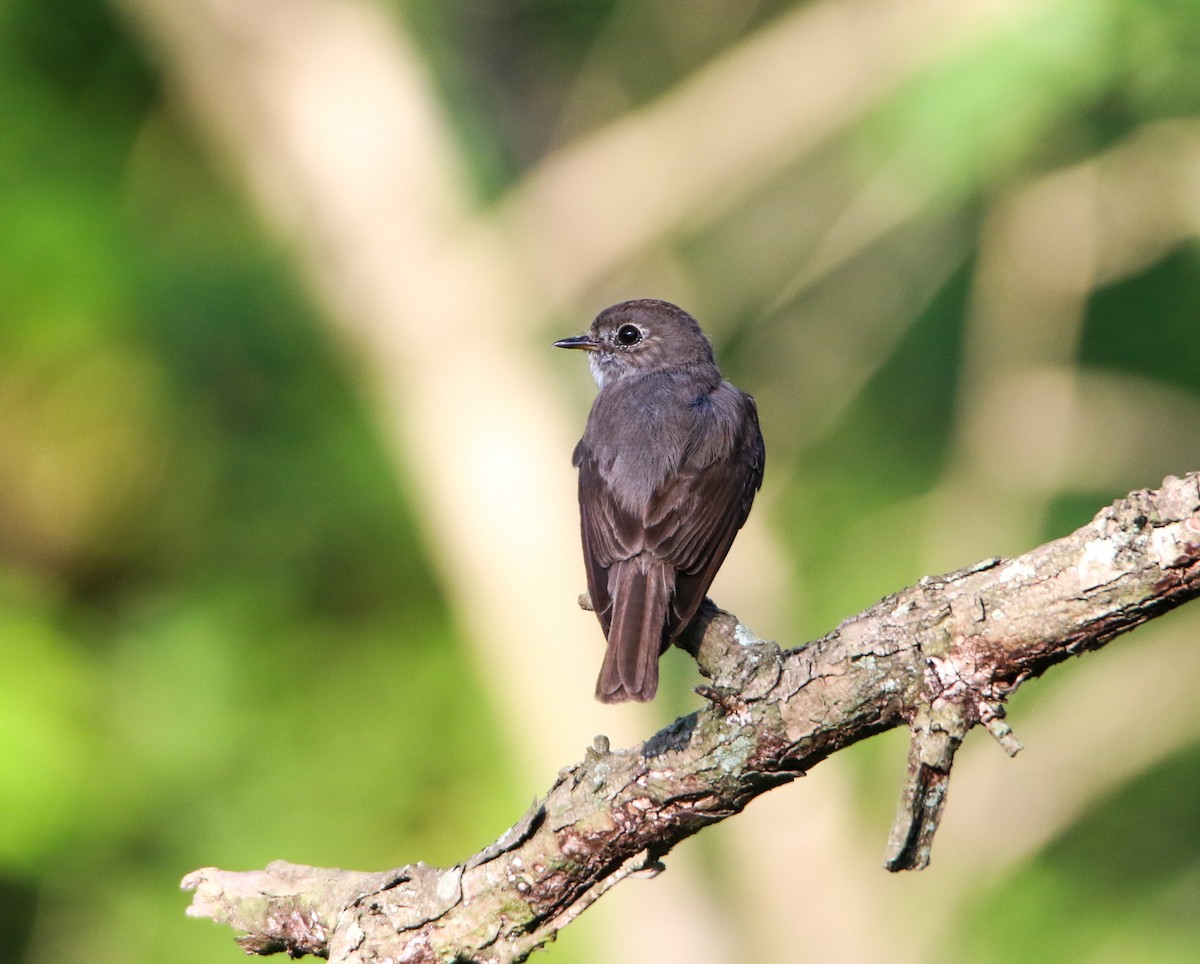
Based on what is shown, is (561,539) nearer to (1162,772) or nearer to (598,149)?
(598,149)

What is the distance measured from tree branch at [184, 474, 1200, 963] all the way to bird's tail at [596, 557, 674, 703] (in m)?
0.24

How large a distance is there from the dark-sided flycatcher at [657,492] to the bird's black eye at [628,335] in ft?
0.20

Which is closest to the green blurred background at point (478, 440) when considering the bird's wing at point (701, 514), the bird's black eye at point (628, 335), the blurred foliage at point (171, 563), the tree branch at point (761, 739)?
the blurred foliage at point (171, 563)

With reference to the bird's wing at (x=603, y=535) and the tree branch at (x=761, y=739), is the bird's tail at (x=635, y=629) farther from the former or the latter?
the tree branch at (x=761, y=739)

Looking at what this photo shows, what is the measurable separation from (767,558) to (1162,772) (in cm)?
378

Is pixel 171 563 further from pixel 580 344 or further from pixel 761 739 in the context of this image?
pixel 761 739

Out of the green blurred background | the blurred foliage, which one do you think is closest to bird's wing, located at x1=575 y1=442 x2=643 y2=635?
the green blurred background

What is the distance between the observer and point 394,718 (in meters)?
10.6

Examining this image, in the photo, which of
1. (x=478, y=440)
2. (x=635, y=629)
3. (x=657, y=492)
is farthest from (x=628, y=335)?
(x=478, y=440)

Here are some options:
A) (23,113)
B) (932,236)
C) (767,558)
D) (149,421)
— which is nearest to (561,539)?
(767,558)

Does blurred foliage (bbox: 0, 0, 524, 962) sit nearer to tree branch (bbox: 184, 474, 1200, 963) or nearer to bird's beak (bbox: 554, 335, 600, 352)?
bird's beak (bbox: 554, 335, 600, 352)

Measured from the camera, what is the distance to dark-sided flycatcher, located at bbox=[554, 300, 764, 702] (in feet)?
12.6

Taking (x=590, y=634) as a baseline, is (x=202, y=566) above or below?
above

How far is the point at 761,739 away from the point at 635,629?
92 centimetres
